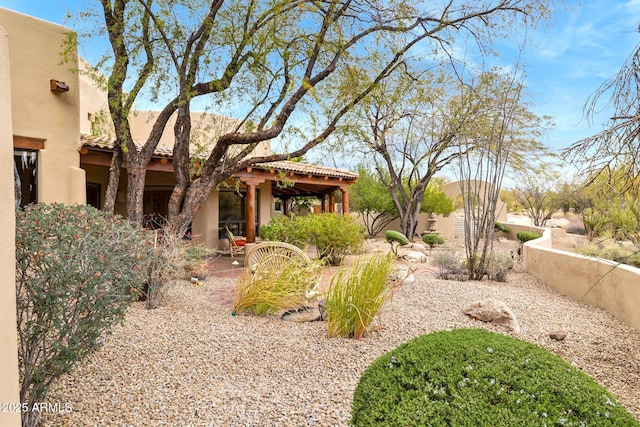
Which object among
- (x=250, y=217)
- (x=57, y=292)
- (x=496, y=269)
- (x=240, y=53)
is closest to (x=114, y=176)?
(x=240, y=53)

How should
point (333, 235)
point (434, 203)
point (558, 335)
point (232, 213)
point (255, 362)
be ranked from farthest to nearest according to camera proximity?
1. point (434, 203)
2. point (232, 213)
3. point (333, 235)
4. point (558, 335)
5. point (255, 362)

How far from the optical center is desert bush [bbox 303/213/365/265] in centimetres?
1116

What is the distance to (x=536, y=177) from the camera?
19.6 meters

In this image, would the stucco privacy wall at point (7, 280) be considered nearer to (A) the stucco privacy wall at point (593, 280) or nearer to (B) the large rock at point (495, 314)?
(A) the stucco privacy wall at point (593, 280)

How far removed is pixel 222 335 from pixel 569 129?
14.6 ft

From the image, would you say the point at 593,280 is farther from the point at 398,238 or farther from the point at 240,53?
the point at 398,238

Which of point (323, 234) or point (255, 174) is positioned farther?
point (255, 174)

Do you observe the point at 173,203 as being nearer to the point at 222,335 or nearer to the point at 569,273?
the point at 222,335

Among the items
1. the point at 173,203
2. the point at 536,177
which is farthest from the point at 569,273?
the point at 536,177

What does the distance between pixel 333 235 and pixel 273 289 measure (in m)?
5.55

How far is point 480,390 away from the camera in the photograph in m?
1.94

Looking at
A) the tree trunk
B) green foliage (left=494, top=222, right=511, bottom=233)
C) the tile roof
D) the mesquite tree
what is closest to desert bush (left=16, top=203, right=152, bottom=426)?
the mesquite tree

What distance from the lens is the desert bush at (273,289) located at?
5.66m

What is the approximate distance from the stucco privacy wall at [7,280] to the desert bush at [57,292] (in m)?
0.54
